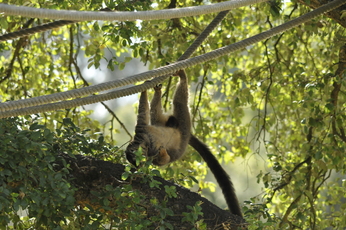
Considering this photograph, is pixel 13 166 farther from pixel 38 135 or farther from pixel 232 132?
pixel 232 132

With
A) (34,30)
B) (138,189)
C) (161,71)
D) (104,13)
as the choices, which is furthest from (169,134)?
(104,13)

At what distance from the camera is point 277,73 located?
5762mm

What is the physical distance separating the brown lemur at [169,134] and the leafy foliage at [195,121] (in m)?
0.18

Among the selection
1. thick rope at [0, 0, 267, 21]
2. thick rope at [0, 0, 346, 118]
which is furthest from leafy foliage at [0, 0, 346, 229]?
thick rope at [0, 0, 267, 21]

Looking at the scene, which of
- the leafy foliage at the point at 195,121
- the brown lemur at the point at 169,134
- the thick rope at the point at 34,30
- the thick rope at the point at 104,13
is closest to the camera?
the thick rope at the point at 104,13

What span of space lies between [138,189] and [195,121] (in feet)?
7.47

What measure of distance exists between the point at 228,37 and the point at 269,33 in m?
2.65

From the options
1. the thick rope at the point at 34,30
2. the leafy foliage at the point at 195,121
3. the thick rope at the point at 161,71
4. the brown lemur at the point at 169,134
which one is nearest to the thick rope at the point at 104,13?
the thick rope at the point at 161,71

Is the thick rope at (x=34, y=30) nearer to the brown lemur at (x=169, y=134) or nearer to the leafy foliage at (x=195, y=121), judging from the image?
the leafy foliage at (x=195, y=121)

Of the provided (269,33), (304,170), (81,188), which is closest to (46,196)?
(81,188)

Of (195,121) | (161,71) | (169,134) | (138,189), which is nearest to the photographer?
(161,71)

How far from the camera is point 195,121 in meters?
5.42

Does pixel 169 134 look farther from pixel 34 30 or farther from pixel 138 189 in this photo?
pixel 34 30

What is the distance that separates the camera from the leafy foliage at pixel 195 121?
2.86 meters
